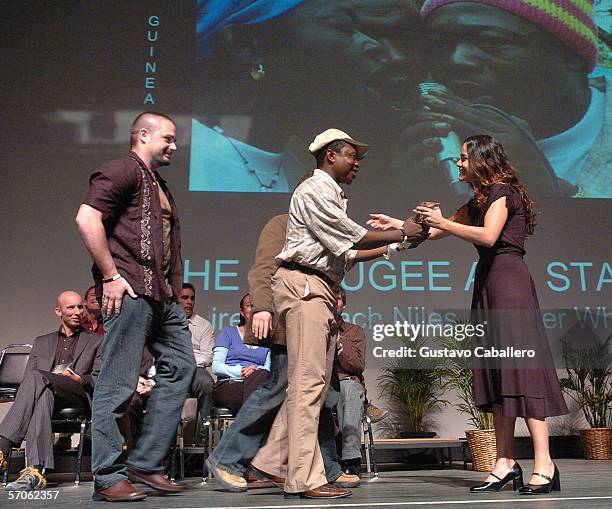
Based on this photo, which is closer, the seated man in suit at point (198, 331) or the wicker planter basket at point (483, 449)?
the wicker planter basket at point (483, 449)

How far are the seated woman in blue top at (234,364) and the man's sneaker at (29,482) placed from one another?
1192mm

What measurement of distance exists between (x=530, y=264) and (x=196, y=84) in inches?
115

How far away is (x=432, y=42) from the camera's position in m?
5.66

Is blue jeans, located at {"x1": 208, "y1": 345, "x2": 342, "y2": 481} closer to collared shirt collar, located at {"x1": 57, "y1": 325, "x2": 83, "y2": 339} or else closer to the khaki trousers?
the khaki trousers

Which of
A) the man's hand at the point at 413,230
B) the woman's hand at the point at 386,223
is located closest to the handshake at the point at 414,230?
the man's hand at the point at 413,230

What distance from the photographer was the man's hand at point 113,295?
8.12 feet

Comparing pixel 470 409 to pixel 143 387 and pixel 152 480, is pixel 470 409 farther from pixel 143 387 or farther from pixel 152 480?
pixel 152 480

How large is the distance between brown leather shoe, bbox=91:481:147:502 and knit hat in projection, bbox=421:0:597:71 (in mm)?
4548

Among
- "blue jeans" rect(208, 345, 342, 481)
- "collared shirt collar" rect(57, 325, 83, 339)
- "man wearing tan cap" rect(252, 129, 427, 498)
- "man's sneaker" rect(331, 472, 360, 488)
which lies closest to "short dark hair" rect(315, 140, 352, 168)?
"man wearing tan cap" rect(252, 129, 427, 498)

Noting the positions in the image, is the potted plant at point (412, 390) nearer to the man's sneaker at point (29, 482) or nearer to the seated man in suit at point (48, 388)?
the seated man in suit at point (48, 388)

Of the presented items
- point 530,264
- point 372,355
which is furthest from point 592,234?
point 372,355

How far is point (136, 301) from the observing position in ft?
8.28

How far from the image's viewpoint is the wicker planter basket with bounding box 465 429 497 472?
4414mm

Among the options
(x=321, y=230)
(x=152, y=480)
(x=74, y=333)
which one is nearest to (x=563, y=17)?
(x=321, y=230)
